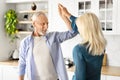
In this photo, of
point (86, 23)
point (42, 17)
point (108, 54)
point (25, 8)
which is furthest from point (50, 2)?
point (86, 23)

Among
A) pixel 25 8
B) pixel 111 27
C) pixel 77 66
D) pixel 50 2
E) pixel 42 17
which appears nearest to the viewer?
pixel 77 66

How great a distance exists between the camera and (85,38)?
178cm

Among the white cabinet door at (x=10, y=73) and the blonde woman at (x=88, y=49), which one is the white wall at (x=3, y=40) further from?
the blonde woman at (x=88, y=49)

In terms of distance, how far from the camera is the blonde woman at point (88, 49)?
5.77ft

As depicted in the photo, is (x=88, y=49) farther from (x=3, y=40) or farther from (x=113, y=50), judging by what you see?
(x=3, y=40)

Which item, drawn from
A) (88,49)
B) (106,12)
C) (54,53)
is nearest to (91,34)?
(88,49)

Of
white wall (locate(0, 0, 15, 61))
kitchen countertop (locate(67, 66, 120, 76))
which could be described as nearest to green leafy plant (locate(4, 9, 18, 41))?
white wall (locate(0, 0, 15, 61))

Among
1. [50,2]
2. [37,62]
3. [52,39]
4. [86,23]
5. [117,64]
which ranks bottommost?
[117,64]

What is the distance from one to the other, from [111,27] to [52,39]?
144 centimetres

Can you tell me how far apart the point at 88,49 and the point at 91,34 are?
0.11m

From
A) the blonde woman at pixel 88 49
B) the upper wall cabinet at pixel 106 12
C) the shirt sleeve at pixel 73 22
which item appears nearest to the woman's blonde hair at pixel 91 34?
the blonde woman at pixel 88 49

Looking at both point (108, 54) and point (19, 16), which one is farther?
point (19, 16)

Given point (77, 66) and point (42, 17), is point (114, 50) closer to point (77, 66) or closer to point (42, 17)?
point (42, 17)

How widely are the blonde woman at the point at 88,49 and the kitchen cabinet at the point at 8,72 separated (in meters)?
2.37
